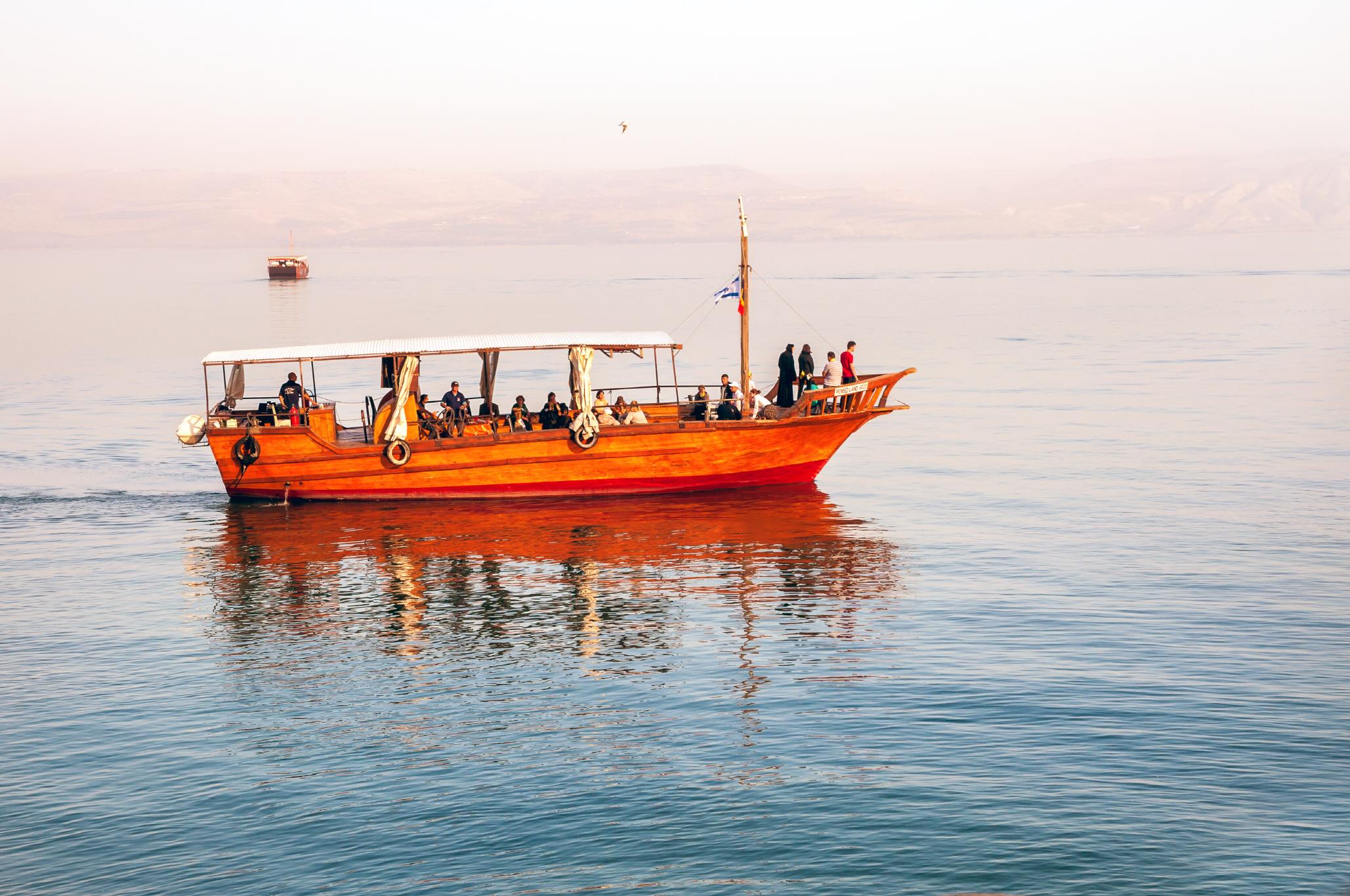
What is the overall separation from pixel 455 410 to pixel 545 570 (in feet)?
29.2

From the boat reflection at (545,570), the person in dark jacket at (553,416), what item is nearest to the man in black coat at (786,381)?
the boat reflection at (545,570)

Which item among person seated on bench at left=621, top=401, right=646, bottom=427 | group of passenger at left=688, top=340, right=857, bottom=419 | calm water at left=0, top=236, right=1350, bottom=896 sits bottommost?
calm water at left=0, top=236, right=1350, bottom=896

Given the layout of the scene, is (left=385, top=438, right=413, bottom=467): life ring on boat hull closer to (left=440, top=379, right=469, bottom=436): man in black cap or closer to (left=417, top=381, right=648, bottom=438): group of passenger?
(left=417, top=381, right=648, bottom=438): group of passenger

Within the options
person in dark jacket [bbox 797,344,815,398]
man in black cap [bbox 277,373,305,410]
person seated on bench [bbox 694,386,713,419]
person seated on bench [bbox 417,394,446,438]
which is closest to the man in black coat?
person in dark jacket [bbox 797,344,815,398]

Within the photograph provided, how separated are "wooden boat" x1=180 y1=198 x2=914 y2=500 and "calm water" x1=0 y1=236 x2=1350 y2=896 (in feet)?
2.75

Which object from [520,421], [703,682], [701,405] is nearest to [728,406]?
[701,405]

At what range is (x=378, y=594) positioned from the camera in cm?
2848

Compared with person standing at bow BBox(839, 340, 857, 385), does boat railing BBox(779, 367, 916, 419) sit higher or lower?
lower

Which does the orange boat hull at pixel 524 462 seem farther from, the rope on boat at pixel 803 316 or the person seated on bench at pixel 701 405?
the rope on boat at pixel 803 316

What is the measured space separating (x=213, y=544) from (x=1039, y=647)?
67.0ft

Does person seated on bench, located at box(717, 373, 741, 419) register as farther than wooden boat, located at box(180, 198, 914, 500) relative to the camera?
Yes

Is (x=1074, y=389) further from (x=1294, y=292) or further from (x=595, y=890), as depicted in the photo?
(x=1294, y=292)

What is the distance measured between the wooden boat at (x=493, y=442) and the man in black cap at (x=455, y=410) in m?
0.34

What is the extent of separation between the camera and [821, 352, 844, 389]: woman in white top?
38.0 metres
